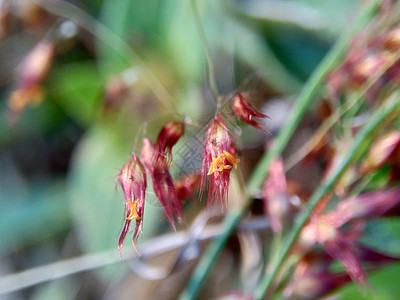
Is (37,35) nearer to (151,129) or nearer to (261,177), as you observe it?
(151,129)

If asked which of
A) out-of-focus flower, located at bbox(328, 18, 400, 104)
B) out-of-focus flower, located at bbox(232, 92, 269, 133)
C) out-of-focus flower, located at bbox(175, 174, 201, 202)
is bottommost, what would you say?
out-of-focus flower, located at bbox(328, 18, 400, 104)

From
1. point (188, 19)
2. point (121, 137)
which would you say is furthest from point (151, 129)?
point (188, 19)

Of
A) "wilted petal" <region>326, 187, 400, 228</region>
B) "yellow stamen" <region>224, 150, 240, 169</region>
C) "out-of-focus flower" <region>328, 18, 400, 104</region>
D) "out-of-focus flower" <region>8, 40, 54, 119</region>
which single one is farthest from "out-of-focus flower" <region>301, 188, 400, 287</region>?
"out-of-focus flower" <region>8, 40, 54, 119</region>

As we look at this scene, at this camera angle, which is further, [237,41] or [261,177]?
[237,41]

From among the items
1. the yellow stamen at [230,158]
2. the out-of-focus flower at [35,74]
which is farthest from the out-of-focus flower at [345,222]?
the out-of-focus flower at [35,74]

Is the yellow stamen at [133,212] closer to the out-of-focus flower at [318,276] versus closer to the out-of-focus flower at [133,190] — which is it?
the out-of-focus flower at [133,190]

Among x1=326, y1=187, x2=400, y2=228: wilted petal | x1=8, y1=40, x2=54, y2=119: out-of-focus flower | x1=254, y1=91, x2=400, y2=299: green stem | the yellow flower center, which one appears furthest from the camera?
x1=8, y1=40, x2=54, y2=119: out-of-focus flower

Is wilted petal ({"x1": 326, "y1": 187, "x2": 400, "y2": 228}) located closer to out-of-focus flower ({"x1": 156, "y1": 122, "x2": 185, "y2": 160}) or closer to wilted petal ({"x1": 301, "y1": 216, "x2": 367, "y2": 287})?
wilted petal ({"x1": 301, "y1": 216, "x2": 367, "y2": 287})

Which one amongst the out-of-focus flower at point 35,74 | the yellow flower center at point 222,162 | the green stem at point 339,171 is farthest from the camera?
the out-of-focus flower at point 35,74

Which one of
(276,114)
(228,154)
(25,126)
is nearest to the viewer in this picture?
(228,154)
